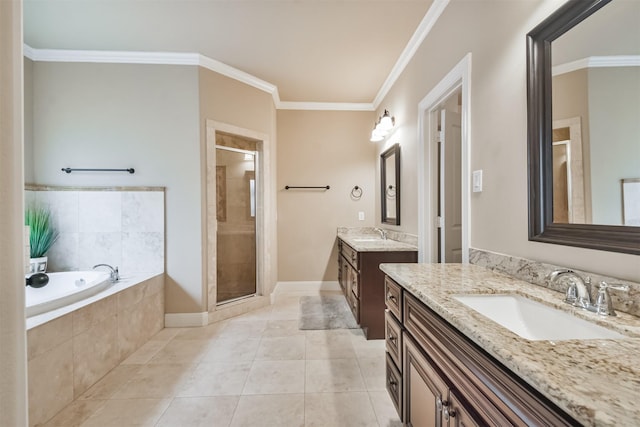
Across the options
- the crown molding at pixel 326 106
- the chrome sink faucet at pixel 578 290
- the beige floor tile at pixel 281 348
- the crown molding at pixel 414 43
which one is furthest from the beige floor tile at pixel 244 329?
the crown molding at pixel 414 43

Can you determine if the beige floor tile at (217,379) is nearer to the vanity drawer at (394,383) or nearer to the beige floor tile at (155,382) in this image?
the beige floor tile at (155,382)

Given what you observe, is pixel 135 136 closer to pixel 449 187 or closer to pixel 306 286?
pixel 306 286

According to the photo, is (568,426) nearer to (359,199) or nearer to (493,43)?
(493,43)

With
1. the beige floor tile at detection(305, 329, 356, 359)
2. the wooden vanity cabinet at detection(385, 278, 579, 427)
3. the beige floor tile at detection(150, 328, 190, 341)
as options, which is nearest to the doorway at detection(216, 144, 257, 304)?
the beige floor tile at detection(150, 328, 190, 341)

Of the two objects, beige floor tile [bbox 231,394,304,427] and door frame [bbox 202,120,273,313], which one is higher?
door frame [bbox 202,120,273,313]

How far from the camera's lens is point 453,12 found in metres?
1.72

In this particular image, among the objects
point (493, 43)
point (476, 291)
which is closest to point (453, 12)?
point (493, 43)

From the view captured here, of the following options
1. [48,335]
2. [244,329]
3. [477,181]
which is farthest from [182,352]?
[477,181]

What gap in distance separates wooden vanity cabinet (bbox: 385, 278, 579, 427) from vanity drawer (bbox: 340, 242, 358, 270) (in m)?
1.12

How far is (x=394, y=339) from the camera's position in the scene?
1375 mm

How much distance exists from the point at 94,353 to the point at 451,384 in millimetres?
2204

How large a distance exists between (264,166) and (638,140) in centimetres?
297

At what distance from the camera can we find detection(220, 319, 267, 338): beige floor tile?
2438mm

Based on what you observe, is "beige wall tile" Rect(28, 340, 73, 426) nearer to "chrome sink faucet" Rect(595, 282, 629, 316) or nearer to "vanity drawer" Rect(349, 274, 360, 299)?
"vanity drawer" Rect(349, 274, 360, 299)
